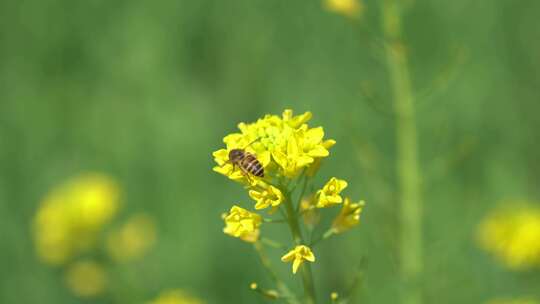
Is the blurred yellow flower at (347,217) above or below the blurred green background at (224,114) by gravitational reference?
below

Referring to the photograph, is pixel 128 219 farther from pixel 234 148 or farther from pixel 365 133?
pixel 234 148

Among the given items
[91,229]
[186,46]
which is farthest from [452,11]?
[91,229]

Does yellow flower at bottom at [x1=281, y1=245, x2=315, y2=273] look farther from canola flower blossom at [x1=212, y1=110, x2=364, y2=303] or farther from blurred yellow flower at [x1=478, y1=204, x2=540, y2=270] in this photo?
blurred yellow flower at [x1=478, y1=204, x2=540, y2=270]

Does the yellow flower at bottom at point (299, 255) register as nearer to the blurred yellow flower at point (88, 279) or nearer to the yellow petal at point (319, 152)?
the yellow petal at point (319, 152)

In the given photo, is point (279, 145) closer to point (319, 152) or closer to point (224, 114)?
point (319, 152)

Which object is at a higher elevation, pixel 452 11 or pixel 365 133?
pixel 452 11

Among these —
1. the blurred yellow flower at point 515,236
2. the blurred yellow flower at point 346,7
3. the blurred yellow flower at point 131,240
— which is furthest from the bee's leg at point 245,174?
the blurred yellow flower at point 515,236
